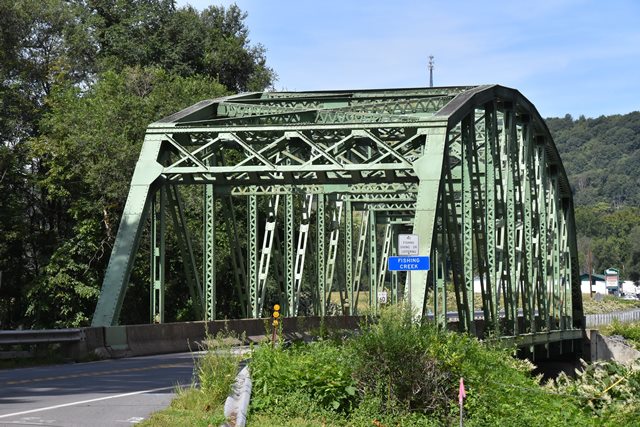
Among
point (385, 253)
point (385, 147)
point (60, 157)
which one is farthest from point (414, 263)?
point (385, 253)

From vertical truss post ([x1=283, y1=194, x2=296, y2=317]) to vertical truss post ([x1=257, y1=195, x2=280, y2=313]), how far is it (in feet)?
1.81

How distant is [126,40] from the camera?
65.3 m

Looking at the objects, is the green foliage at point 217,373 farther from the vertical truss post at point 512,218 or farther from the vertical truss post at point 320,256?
the vertical truss post at point 320,256

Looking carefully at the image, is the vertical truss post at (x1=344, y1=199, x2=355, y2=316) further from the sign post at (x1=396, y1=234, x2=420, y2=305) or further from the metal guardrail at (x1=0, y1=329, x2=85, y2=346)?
the sign post at (x1=396, y1=234, x2=420, y2=305)

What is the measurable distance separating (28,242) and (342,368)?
122ft

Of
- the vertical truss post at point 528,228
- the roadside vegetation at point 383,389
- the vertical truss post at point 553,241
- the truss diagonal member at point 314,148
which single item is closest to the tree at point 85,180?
the vertical truss post at point 553,241

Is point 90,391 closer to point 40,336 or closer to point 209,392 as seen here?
point 209,392

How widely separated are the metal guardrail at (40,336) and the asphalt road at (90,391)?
2.67 ft

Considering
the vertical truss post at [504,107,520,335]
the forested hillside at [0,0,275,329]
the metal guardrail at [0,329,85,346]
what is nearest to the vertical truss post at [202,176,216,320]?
the metal guardrail at [0,329,85,346]

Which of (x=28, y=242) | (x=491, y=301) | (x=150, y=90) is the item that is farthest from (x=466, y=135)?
(x=150, y=90)

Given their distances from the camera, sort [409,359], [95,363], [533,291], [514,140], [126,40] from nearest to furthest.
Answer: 1. [409,359]
2. [95,363]
3. [514,140]
4. [533,291]
5. [126,40]

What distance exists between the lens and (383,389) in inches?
553

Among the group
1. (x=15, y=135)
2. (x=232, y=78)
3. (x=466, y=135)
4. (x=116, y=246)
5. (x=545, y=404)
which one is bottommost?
(x=545, y=404)

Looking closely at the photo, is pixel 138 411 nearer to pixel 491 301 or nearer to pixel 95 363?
pixel 95 363
